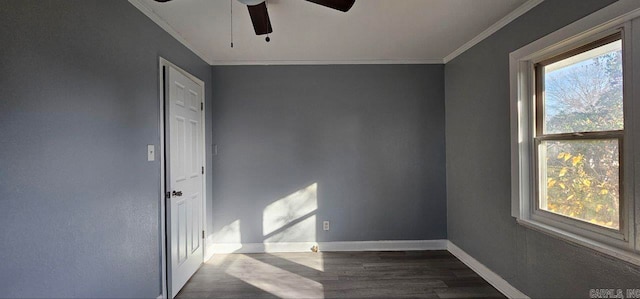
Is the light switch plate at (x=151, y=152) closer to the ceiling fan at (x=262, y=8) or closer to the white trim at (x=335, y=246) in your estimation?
the ceiling fan at (x=262, y=8)

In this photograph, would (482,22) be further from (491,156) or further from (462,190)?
(462,190)

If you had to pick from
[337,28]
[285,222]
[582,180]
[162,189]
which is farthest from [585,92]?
[162,189]

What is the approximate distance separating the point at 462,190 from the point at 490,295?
3.43 ft

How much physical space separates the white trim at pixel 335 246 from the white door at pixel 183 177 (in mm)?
431

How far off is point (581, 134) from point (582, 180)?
294mm

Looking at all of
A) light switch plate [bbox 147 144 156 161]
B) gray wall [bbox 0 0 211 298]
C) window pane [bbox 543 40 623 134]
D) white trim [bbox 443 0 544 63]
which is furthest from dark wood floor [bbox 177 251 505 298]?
white trim [bbox 443 0 544 63]

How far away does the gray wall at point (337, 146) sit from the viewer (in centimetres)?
331

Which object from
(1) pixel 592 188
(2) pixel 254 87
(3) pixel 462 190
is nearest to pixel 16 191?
(2) pixel 254 87

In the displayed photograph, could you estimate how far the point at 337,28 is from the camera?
241 cm

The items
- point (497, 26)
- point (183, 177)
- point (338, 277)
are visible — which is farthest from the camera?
point (338, 277)

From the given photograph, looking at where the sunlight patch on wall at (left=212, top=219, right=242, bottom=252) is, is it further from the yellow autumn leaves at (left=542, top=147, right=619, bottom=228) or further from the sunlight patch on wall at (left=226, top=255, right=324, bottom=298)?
the yellow autumn leaves at (left=542, top=147, right=619, bottom=228)

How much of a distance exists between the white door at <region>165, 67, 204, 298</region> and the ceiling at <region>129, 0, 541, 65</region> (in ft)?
1.54

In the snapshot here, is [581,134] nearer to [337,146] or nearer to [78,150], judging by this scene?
[337,146]

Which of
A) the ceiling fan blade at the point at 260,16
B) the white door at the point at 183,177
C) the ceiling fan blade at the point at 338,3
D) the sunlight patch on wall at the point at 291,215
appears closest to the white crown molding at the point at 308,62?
the white door at the point at 183,177
